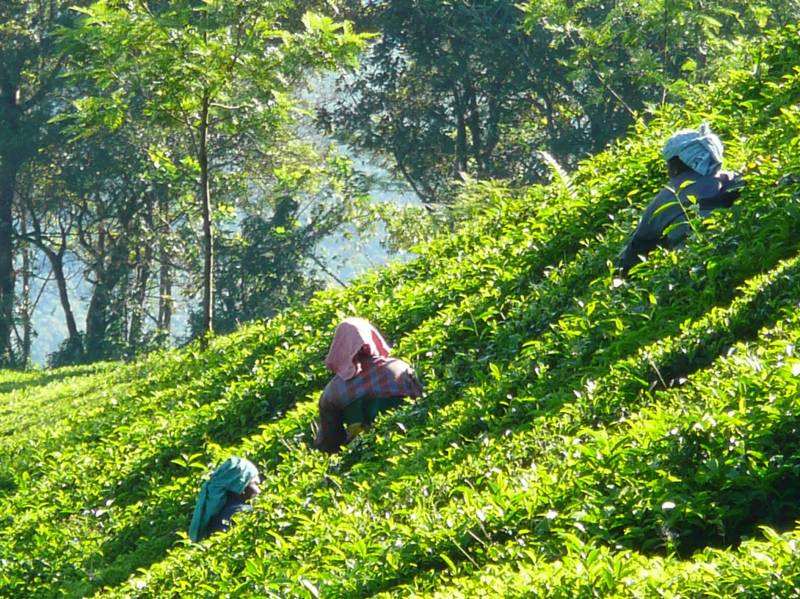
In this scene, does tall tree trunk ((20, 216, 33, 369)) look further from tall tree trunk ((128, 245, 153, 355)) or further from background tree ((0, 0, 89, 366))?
tall tree trunk ((128, 245, 153, 355))

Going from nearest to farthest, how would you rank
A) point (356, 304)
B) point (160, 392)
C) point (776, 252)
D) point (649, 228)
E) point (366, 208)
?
point (776, 252)
point (649, 228)
point (356, 304)
point (160, 392)
point (366, 208)

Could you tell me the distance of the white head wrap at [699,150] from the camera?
8773mm

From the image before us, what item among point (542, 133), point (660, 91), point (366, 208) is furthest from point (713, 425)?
point (366, 208)

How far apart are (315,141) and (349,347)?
3293 centimetres

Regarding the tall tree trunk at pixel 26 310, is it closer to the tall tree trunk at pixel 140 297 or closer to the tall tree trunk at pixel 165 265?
the tall tree trunk at pixel 140 297

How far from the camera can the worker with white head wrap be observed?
877 centimetres

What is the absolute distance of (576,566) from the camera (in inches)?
183

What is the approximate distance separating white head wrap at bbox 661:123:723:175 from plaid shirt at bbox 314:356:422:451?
7.87ft

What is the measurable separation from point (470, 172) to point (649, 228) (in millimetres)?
24771

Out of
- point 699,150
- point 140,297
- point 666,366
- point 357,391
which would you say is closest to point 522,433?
point 666,366

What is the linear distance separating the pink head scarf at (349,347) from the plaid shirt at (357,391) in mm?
55

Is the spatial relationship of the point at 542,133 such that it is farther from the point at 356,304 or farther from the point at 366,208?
the point at 356,304

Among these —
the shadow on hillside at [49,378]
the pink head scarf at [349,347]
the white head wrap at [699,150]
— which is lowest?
the pink head scarf at [349,347]

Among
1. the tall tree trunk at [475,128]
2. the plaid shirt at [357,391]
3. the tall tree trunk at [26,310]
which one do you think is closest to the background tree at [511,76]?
the tall tree trunk at [475,128]
